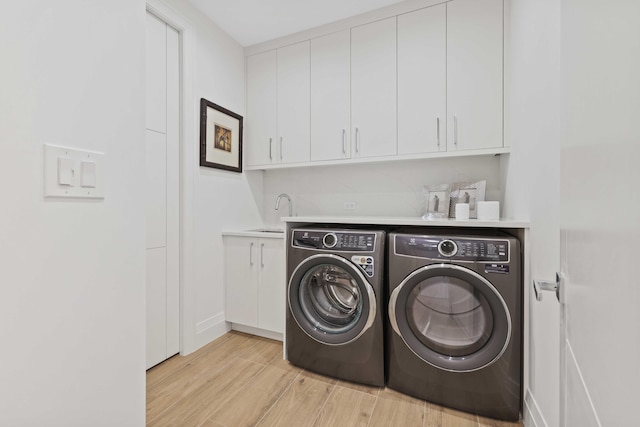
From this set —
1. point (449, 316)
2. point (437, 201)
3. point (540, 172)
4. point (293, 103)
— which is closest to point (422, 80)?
point (437, 201)

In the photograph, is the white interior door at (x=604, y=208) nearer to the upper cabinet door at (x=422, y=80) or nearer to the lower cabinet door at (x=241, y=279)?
the upper cabinet door at (x=422, y=80)

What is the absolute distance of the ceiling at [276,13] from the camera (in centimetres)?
213

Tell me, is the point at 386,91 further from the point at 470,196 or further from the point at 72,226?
the point at 72,226

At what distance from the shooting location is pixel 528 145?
1.39 metres

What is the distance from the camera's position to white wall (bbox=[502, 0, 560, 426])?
1055 millimetres

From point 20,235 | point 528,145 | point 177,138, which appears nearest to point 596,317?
point 20,235

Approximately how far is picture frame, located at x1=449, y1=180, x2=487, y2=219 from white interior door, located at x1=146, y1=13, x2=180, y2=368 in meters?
2.02

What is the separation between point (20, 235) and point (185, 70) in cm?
190

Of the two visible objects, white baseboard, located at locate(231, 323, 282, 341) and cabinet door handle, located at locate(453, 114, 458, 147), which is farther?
white baseboard, located at locate(231, 323, 282, 341)

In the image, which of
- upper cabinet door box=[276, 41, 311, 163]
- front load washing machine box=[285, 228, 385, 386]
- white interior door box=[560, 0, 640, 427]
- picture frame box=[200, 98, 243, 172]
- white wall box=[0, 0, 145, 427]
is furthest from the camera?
upper cabinet door box=[276, 41, 311, 163]

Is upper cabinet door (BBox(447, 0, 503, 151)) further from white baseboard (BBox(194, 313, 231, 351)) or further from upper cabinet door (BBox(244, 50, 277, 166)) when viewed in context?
white baseboard (BBox(194, 313, 231, 351))

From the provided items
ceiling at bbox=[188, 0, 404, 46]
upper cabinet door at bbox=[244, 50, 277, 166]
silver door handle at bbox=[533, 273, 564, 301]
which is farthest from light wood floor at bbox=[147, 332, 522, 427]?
ceiling at bbox=[188, 0, 404, 46]

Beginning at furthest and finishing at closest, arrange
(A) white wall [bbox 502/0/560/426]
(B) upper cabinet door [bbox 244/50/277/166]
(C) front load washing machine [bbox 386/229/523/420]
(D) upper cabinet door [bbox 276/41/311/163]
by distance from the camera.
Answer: (B) upper cabinet door [bbox 244/50/277/166] < (D) upper cabinet door [bbox 276/41/311/163] < (C) front load washing machine [bbox 386/229/523/420] < (A) white wall [bbox 502/0/560/426]

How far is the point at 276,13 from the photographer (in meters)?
2.24
